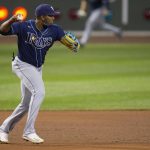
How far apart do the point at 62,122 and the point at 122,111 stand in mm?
1622

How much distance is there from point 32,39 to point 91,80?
7739 millimetres

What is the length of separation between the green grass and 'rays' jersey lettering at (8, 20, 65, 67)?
150 inches

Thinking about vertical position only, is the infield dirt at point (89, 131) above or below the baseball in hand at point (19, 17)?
below

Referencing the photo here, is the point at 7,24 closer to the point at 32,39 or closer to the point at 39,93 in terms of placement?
the point at 32,39

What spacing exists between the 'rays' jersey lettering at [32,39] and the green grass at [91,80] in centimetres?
380

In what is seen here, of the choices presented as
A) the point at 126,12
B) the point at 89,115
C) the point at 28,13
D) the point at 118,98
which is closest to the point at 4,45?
the point at 28,13

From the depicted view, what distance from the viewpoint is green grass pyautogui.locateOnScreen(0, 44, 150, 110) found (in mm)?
13938

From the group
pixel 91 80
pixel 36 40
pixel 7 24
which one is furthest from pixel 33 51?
pixel 91 80

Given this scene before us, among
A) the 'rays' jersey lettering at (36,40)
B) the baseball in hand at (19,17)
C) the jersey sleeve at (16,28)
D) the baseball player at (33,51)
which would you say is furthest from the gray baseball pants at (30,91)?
the baseball in hand at (19,17)

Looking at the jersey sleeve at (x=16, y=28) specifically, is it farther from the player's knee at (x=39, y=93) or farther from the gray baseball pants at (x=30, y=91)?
the player's knee at (x=39, y=93)

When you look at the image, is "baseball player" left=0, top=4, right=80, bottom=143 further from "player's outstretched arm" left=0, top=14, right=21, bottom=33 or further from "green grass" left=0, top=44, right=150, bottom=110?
"green grass" left=0, top=44, right=150, bottom=110

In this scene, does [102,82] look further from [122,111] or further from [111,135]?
[111,135]

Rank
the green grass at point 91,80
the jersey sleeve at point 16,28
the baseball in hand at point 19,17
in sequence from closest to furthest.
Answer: the baseball in hand at point 19,17
the jersey sleeve at point 16,28
the green grass at point 91,80

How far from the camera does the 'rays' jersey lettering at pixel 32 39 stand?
9453mm
